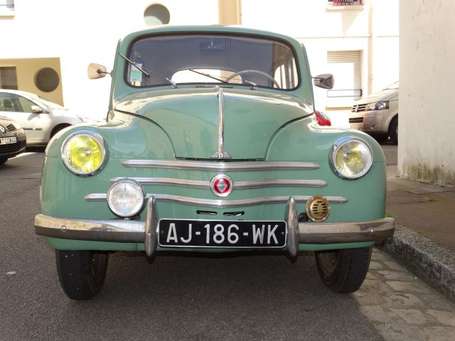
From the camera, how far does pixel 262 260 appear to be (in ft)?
14.5

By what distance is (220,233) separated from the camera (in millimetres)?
2934

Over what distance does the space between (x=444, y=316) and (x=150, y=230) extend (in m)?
1.81

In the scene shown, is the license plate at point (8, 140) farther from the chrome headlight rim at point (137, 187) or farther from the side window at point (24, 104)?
the chrome headlight rim at point (137, 187)

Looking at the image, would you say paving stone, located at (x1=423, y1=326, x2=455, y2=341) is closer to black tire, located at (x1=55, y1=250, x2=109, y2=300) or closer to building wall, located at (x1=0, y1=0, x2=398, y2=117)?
black tire, located at (x1=55, y1=250, x2=109, y2=300)

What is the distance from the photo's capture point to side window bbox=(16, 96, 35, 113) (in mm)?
13039

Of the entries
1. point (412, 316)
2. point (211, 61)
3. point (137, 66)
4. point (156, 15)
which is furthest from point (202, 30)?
point (156, 15)

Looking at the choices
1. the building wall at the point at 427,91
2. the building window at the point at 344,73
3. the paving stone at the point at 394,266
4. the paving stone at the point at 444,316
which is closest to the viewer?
the paving stone at the point at 444,316

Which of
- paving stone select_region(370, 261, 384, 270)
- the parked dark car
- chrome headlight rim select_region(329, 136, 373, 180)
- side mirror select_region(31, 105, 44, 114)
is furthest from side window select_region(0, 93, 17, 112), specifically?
chrome headlight rim select_region(329, 136, 373, 180)

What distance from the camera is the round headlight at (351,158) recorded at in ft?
10.3

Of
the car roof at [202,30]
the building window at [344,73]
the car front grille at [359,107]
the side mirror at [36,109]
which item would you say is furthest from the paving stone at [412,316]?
the building window at [344,73]

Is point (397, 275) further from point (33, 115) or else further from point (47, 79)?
point (47, 79)

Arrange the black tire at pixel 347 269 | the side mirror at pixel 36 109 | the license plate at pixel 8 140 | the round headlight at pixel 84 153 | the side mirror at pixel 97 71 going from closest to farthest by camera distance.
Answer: the round headlight at pixel 84 153 → the black tire at pixel 347 269 → the side mirror at pixel 97 71 → the license plate at pixel 8 140 → the side mirror at pixel 36 109

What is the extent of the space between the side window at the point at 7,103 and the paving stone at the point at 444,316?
455 inches

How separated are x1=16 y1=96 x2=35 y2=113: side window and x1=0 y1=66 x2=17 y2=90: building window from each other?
21.6 ft
